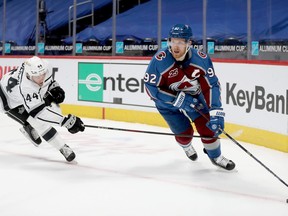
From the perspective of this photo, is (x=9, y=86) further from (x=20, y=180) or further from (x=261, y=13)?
(x=261, y=13)

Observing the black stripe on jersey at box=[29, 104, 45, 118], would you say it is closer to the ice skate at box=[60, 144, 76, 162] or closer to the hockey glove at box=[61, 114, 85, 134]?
the hockey glove at box=[61, 114, 85, 134]

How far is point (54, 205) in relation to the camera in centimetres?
317

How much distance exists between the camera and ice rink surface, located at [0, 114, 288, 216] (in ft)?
10.2

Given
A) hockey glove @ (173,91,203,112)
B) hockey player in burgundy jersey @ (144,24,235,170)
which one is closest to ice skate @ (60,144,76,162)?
hockey player in burgundy jersey @ (144,24,235,170)

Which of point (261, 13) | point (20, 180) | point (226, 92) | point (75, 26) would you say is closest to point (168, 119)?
point (20, 180)

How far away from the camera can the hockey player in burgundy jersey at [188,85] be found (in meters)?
3.83

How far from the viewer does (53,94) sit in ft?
15.3

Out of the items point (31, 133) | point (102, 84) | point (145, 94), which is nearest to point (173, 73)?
point (31, 133)

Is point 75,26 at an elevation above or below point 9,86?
above

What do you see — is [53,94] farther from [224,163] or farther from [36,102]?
[224,163]

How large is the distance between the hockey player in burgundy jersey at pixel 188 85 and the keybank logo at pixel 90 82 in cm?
344

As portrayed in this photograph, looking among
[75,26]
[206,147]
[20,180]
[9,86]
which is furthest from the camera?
[75,26]

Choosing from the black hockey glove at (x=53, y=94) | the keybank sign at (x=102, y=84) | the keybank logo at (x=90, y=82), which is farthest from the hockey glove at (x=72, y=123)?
the keybank logo at (x=90, y=82)

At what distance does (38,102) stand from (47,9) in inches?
263
